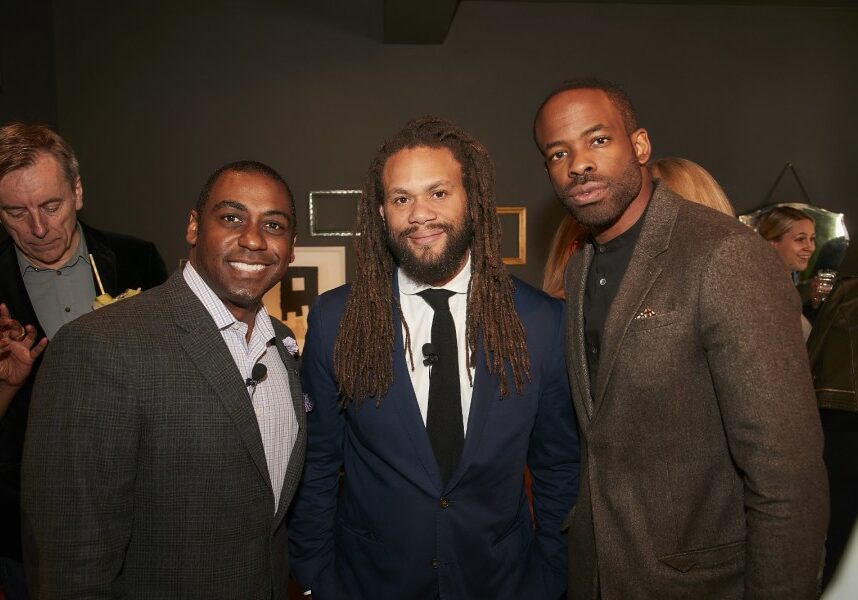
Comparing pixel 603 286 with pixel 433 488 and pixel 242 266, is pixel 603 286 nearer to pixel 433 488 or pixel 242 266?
pixel 433 488

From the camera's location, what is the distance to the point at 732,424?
1412mm

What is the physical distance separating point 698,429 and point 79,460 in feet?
4.84

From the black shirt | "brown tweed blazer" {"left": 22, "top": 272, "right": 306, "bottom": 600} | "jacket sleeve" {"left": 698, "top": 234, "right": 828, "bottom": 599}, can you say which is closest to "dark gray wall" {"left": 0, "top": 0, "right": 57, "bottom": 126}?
"brown tweed blazer" {"left": 22, "top": 272, "right": 306, "bottom": 600}

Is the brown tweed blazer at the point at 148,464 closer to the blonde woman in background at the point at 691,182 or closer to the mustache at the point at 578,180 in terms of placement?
the mustache at the point at 578,180

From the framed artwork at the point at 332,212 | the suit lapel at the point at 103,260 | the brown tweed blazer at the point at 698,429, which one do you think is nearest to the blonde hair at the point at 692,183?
the brown tweed blazer at the point at 698,429

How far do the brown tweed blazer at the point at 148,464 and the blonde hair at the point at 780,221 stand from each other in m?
3.73

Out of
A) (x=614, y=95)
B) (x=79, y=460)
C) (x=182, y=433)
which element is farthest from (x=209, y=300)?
(x=614, y=95)

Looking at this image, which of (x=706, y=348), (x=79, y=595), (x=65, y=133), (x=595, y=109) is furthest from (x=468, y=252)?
(x=65, y=133)

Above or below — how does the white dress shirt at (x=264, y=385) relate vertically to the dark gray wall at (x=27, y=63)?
below

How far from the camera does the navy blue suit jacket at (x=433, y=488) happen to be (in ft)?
5.76

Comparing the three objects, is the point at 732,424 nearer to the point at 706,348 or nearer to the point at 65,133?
the point at 706,348

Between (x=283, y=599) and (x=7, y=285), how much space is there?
147 centimetres

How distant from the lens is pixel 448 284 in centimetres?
194

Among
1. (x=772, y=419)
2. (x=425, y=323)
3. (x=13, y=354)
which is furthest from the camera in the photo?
(x=13, y=354)
